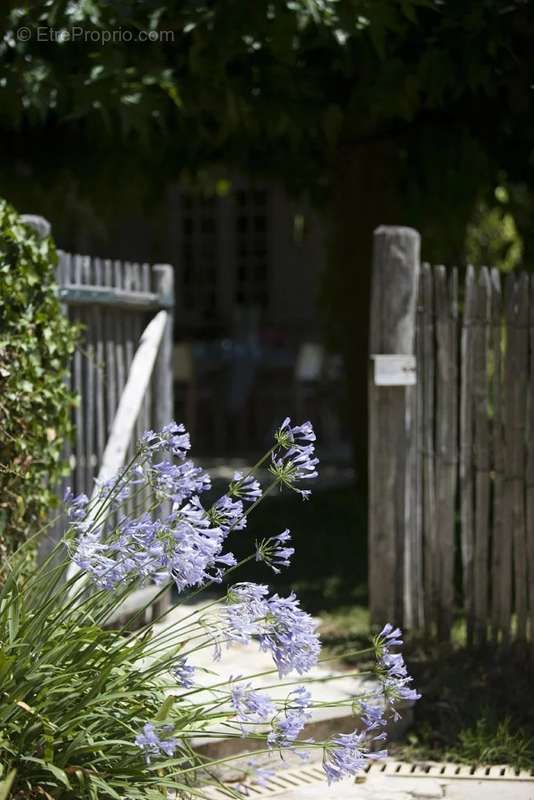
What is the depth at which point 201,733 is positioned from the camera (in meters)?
2.82

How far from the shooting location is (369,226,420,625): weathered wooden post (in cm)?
503

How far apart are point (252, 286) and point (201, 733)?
471 inches

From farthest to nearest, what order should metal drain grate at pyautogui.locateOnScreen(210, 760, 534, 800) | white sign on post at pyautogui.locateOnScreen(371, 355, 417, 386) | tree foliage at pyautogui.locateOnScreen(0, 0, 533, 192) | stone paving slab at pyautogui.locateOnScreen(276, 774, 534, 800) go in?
tree foliage at pyautogui.locateOnScreen(0, 0, 533, 192)
white sign on post at pyautogui.locateOnScreen(371, 355, 417, 386)
metal drain grate at pyautogui.locateOnScreen(210, 760, 534, 800)
stone paving slab at pyautogui.locateOnScreen(276, 774, 534, 800)

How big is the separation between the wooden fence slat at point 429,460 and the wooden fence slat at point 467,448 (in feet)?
0.50

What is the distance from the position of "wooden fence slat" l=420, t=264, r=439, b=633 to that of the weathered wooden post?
0.05 metres

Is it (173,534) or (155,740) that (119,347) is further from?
(155,740)

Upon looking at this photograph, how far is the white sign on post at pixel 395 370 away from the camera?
5.00 metres

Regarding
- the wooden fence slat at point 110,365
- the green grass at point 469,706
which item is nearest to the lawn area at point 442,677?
the green grass at point 469,706

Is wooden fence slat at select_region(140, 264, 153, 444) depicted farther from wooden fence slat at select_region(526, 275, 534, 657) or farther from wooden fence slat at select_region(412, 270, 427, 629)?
wooden fence slat at select_region(526, 275, 534, 657)

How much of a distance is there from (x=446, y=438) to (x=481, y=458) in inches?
7.5

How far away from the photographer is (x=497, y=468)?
4.83 m

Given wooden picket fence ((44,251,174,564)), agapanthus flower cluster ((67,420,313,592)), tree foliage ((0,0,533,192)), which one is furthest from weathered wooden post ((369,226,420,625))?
agapanthus flower cluster ((67,420,313,592))

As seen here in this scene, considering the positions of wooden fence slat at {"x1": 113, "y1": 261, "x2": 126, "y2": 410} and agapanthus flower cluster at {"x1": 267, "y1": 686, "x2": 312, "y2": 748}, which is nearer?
agapanthus flower cluster at {"x1": 267, "y1": 686, "x2": 312, "y2": 748}

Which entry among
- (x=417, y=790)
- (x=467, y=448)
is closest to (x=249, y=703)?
(x=417, y=790)
